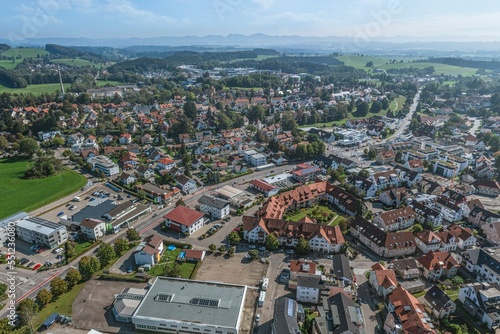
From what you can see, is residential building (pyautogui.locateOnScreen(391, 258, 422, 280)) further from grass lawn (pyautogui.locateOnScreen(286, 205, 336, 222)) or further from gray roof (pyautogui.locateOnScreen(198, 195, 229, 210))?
gray roof (pyautogui.locateOnScreen(198, 195, 229, 210))

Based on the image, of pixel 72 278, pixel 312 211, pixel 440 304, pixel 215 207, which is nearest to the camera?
pixel 440 304

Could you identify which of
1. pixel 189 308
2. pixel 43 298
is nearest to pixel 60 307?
pixel 43 298

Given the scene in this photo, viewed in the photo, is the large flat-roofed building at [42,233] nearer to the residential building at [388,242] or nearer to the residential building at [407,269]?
the residential building at [388,242]

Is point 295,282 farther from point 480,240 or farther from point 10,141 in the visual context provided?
point 10,141

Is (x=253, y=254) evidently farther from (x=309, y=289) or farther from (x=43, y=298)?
(x=43, y=298)

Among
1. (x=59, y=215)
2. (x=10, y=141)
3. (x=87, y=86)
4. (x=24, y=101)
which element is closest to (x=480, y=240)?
(x=59, y=215)

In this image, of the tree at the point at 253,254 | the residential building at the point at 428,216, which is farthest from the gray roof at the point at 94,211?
the residential building at the point at 428,216
